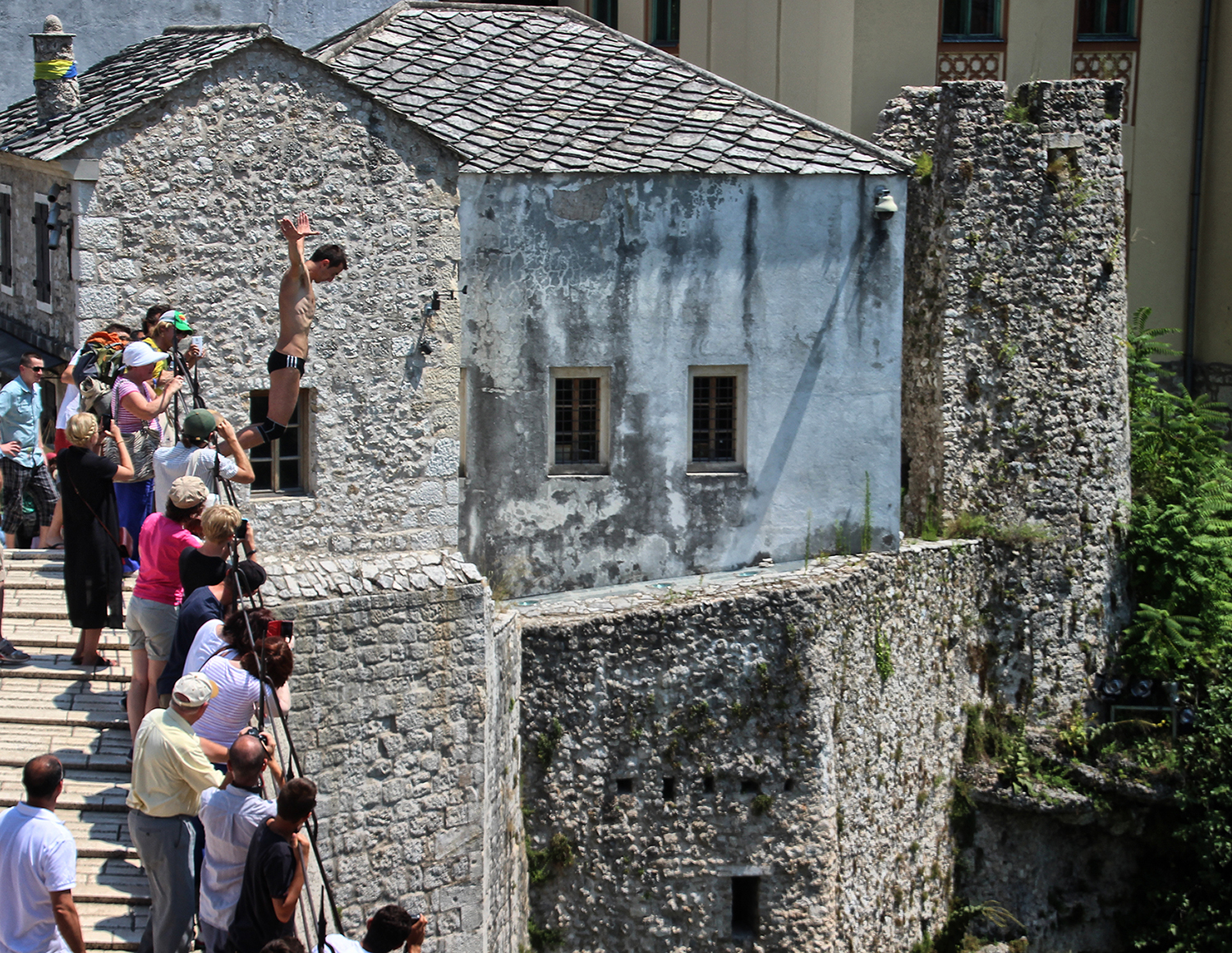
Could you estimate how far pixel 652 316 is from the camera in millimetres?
15961

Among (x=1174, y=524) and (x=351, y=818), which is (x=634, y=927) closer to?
(x=351, y=818)

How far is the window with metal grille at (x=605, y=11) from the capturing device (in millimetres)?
22938

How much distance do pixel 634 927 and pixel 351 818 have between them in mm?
4299

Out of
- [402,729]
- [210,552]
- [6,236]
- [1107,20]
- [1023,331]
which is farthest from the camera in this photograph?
[1107,20]

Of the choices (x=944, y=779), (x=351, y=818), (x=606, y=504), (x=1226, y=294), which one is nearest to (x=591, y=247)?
(x=606, y=504)

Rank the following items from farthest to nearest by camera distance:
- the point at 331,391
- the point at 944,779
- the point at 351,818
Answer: the point at 944,779
the point at 331,391
the point at 351,818

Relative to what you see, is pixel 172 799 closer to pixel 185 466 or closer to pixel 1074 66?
pixel 185 466

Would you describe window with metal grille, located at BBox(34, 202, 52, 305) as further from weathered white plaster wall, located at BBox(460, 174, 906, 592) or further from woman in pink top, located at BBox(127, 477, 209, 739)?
woman in pink top, located at BBox(127, 477, 209, 739)

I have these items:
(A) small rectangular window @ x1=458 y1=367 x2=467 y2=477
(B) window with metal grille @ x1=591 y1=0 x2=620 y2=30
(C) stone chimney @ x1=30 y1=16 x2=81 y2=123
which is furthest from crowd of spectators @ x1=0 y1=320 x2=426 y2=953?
(B) window with metal grille @ x1=591 y1=0 x2=620 y2=30

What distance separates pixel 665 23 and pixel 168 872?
1631 cm

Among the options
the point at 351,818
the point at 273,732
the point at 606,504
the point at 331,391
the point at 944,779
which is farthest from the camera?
the point at 944,779

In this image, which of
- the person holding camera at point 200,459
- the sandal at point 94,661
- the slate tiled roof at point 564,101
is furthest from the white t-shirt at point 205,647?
the slate tiled roof at point 564,101

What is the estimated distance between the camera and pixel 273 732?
10.5 m

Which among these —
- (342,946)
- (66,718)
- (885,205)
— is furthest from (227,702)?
(885,205)
